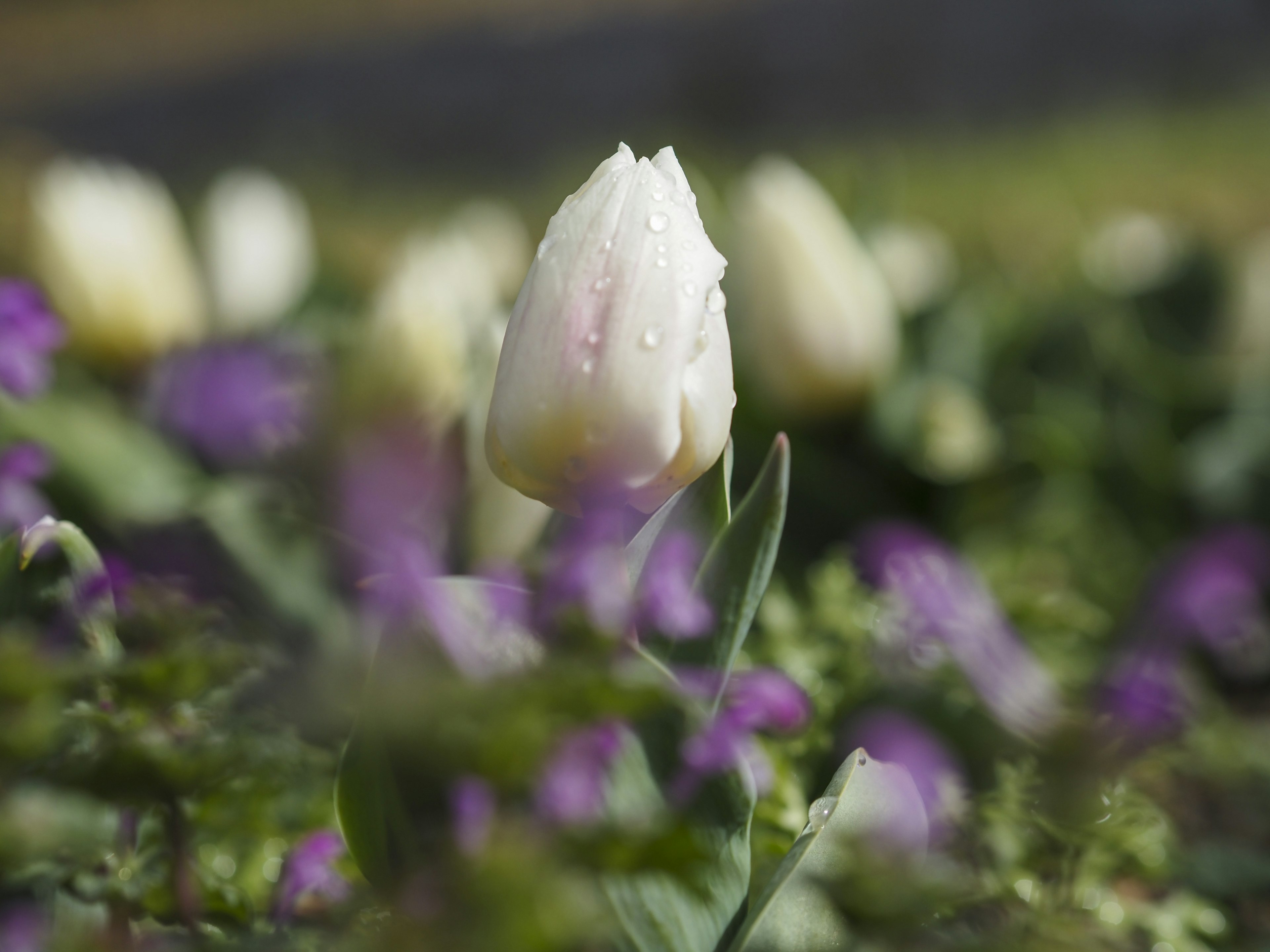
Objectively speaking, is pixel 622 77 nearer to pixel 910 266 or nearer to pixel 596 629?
pixel 910 266

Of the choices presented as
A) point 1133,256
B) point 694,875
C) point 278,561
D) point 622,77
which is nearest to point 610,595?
point 694,875

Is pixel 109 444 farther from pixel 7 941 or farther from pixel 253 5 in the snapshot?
pixel 253 5

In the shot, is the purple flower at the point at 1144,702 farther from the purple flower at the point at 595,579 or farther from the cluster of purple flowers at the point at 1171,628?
the purple flower at the point at 595,579

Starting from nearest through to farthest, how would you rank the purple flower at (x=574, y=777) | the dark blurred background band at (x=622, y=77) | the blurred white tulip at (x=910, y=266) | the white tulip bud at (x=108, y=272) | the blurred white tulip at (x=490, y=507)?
1. the purple flower at (x=574, y=777)
2. the blurred white tulip at (x=490, y=507)
3. the white tulip bud at (x=108, y=272)
4. the blurred white tulip at (x=910, y=266)
5. the dark blurred background band at (x=622, y=77)

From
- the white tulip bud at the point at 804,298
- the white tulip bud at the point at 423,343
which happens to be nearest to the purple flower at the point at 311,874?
the white tulip bud at the point at 423,343

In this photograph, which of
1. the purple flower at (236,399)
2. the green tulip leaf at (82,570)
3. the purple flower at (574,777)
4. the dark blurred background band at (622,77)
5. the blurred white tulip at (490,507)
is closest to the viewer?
the purple flower at (574,777)
